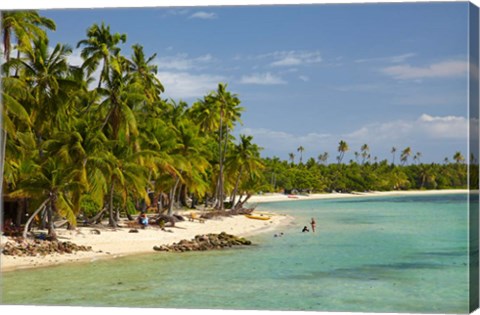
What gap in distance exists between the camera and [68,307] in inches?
A: 388

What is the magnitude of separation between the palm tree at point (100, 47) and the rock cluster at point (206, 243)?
15.6 feet

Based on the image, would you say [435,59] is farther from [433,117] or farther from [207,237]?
[207,237]

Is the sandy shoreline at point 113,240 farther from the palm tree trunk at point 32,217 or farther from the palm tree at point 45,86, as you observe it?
the palm tree at point 45,86

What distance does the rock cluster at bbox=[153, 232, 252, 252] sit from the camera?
590 inches

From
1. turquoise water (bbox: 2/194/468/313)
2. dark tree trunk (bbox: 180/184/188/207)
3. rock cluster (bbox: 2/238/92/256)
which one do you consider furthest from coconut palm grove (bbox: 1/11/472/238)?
dark tree trunk (bbox: 180/184/188/207)

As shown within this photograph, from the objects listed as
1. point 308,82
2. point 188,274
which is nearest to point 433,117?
point 308,82

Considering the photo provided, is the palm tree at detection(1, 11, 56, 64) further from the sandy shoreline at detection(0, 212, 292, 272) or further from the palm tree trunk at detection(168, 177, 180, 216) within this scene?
the palm tree trunk at detection(168, 177, 180, 216)

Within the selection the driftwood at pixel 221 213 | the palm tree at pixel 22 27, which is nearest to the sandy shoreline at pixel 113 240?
the driftwood at pixel 221 213

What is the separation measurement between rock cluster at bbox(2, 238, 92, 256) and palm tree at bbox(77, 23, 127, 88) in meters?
4.15

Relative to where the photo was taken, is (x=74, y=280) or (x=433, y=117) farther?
(x=74, y=280)

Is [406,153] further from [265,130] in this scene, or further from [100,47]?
[100,47]

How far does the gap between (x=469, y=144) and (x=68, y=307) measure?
6499 millimetres

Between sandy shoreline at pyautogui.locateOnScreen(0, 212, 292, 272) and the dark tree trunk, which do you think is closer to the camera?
sandy shoreline at pyautogui.locateOnScreen(0, 212, 292, 272)

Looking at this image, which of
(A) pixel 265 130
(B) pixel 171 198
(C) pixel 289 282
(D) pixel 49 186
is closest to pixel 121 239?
(D) pixel 49 186
